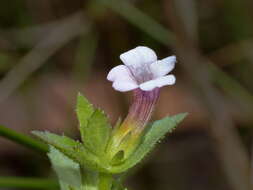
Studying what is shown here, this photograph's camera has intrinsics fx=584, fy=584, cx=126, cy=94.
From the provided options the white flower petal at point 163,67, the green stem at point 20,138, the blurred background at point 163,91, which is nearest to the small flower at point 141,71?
the white flower petal at point 163,67

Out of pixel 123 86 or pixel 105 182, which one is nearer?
pixel 123 86

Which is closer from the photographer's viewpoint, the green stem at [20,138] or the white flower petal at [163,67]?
the white flower petal at [163,67]

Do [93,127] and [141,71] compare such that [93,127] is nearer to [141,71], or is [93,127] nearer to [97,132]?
[97,132]

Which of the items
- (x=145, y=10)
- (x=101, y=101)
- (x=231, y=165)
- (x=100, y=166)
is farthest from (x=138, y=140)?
(x=101, y=101)

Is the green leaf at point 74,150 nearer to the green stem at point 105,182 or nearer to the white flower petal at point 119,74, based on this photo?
the green stem at point 105,182

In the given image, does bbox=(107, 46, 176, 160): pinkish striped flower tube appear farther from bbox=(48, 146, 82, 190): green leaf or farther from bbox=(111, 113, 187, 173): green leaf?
bbox=(48, 146, 82, 190): green leaf

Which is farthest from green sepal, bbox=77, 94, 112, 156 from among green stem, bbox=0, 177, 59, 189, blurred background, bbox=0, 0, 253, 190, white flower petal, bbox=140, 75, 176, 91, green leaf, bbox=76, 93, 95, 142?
blurred background, bbox=0, 0, 253, 190

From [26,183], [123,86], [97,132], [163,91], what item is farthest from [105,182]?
[163,91]
